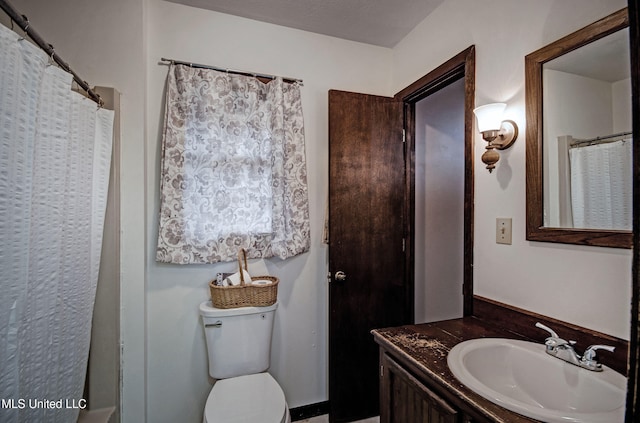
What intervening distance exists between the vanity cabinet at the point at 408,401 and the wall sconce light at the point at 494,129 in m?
1.00

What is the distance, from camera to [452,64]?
1.67 meters

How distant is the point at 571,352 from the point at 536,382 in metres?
0.16

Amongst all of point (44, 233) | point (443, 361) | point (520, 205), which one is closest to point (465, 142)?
point (520, 205)

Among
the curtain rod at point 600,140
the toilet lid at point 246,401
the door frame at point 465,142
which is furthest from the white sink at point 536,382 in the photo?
the toilet lid at point 246,401

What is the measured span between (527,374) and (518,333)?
23 cm

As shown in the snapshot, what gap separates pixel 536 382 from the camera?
1.02m

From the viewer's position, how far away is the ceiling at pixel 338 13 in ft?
5.82

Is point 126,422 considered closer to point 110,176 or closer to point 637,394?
point 110,176

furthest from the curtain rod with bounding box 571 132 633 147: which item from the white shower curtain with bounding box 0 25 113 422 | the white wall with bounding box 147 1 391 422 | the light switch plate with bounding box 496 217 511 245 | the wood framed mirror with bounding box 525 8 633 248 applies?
the white shower curtain with bounding box 0 25 113 422

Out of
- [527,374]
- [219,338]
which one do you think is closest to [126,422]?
[219,338]

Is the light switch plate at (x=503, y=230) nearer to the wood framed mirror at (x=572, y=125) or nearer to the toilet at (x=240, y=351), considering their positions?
the wood framed mirror at (x=572, y=125)

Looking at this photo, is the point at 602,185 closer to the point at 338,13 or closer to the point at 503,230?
the point at 503,230

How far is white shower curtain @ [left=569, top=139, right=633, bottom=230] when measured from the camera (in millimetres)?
948

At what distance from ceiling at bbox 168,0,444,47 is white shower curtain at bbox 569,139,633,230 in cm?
128
